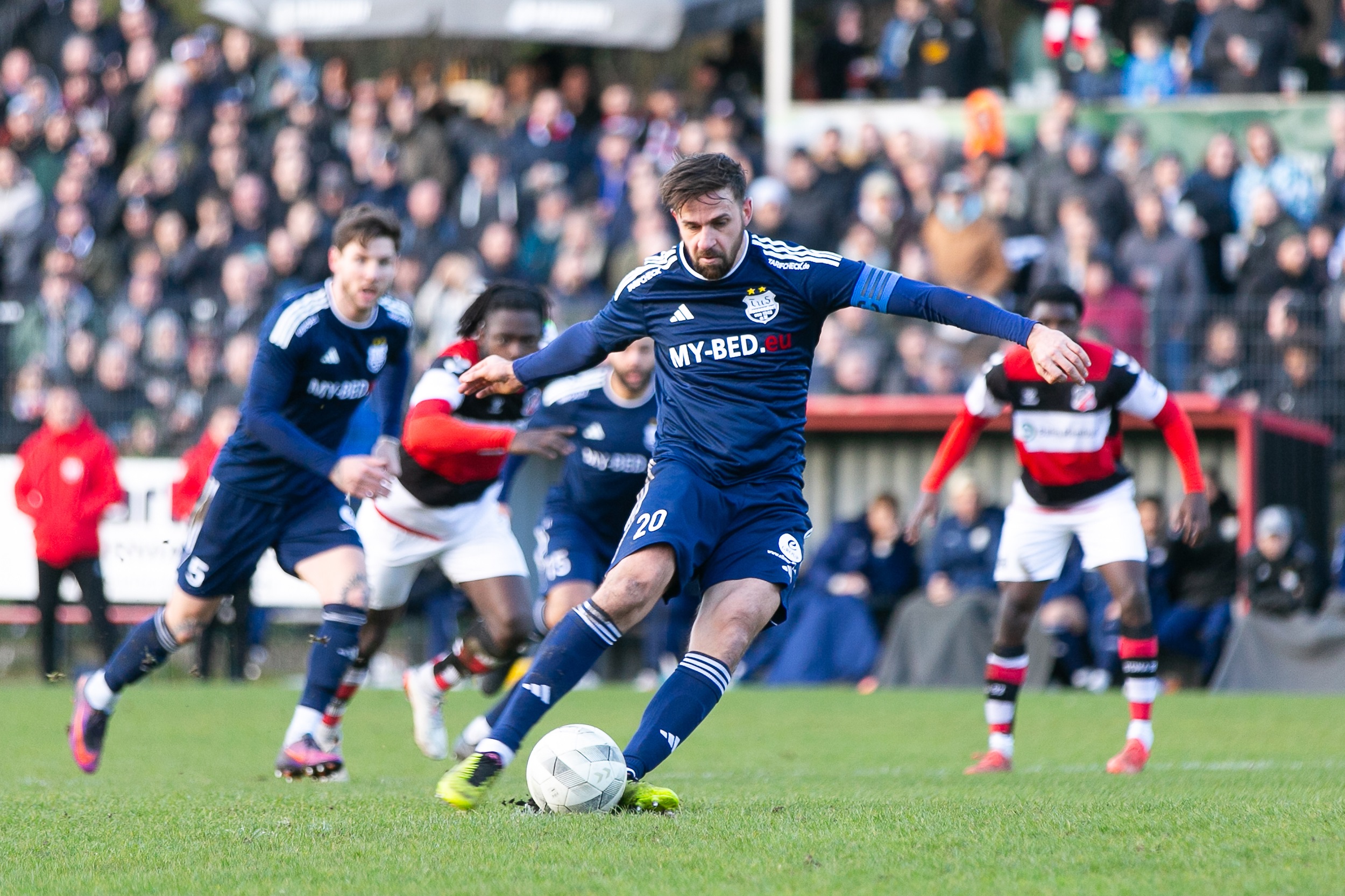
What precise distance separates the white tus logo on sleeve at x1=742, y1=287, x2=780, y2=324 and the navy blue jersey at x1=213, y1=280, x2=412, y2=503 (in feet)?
7.44

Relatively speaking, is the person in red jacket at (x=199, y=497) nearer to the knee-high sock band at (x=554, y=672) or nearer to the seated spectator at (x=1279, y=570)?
the seated spectator at (x=1279, y=570)

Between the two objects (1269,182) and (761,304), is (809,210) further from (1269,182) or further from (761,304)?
(761,304)

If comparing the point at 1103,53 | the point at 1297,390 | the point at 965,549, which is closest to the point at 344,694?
the point at 965,549

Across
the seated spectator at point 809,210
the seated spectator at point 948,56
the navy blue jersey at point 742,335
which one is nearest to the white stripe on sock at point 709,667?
the navy blue jersey at point 742,335

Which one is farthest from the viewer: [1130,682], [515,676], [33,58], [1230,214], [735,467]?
[33,58]

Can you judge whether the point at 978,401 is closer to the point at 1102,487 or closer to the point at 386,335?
the point at 1102,487

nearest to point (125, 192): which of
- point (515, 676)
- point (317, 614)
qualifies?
point (317, 614)

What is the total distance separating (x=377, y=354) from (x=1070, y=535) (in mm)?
3714

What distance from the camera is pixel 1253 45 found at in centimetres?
1777

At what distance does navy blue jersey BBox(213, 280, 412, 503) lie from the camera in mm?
7789

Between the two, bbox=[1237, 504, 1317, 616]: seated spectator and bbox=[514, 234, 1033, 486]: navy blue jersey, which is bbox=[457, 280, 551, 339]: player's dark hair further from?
bbox=[1237, 504, 1317, 616]: seated spectator

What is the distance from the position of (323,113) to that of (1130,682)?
14472 millimetres

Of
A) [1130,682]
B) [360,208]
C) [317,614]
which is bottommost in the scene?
[317,614]

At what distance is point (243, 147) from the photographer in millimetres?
20547
